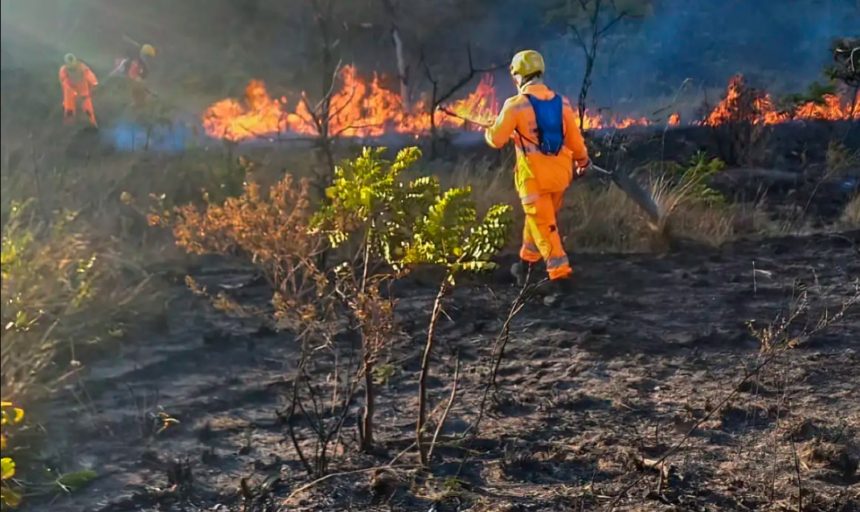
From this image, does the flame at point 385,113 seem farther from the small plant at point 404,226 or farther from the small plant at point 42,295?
the small plant at point 42,295

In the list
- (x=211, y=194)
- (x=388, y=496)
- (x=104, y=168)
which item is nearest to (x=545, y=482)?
(x=388, y=496)

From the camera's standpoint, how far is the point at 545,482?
3.00m

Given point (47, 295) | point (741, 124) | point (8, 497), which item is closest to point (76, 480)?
point (8, 497)

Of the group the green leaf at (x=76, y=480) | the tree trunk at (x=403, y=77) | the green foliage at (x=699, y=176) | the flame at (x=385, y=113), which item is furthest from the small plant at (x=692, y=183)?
the green leaf at (x=76, y=480)

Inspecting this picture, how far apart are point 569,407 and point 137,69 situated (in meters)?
4.43

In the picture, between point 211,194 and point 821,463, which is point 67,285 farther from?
point 821,463

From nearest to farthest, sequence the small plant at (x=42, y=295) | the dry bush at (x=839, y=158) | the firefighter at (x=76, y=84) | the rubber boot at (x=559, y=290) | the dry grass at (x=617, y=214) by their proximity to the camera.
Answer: the dry bush at (x=839, y=158) → the dry grass at (x=617, y=214) → the small plant at (x=42, y=295) → the rubber boot at (x=559, y=290) → the firefighter at (x=76, y=84)

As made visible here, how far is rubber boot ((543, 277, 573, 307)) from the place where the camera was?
4.28 meters

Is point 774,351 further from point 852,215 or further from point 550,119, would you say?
point 550,119

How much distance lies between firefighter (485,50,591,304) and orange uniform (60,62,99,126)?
3719 millimetres

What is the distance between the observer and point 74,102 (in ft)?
20.9

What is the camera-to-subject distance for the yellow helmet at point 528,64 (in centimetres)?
351

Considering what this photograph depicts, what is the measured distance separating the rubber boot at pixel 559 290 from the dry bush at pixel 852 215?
1.31 meters

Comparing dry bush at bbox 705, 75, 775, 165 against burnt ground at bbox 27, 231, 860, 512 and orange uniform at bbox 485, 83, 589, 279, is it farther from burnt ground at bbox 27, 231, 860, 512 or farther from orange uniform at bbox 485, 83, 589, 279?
orange uniform at bbox 485, 83, 589, 279
